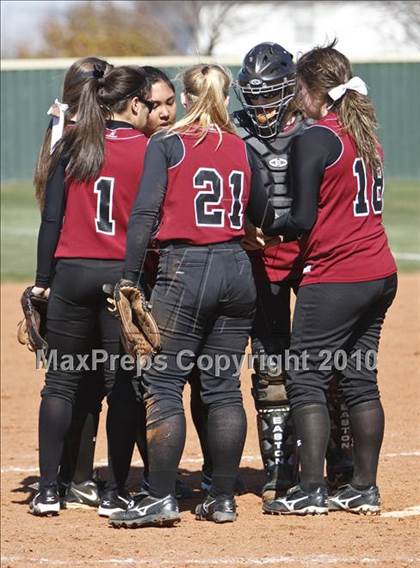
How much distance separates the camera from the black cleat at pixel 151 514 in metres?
5.38

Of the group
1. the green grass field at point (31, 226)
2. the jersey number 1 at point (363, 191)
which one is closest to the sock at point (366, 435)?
the jersey number 1 at point (363, 191)

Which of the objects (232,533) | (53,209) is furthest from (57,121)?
(232,533)

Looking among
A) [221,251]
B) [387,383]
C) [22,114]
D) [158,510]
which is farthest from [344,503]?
[22,114]

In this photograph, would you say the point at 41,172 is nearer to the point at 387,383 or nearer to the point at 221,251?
the point at 221,251

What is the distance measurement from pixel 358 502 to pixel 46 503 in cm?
154

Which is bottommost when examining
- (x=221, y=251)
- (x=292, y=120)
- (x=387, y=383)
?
(x=387, y=383)

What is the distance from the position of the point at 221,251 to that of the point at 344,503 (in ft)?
4.54

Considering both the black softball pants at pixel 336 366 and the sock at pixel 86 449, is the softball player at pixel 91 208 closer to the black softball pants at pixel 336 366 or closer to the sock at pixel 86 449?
the sock at pixel 86 449

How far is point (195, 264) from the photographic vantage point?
529 cm

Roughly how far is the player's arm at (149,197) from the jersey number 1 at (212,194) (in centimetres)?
14

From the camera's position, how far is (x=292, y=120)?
577 cm

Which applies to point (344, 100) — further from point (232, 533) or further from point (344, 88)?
point (232, 533)

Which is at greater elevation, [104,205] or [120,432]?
[104,205]

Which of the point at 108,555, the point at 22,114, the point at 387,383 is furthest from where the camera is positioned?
the point at 22,114
